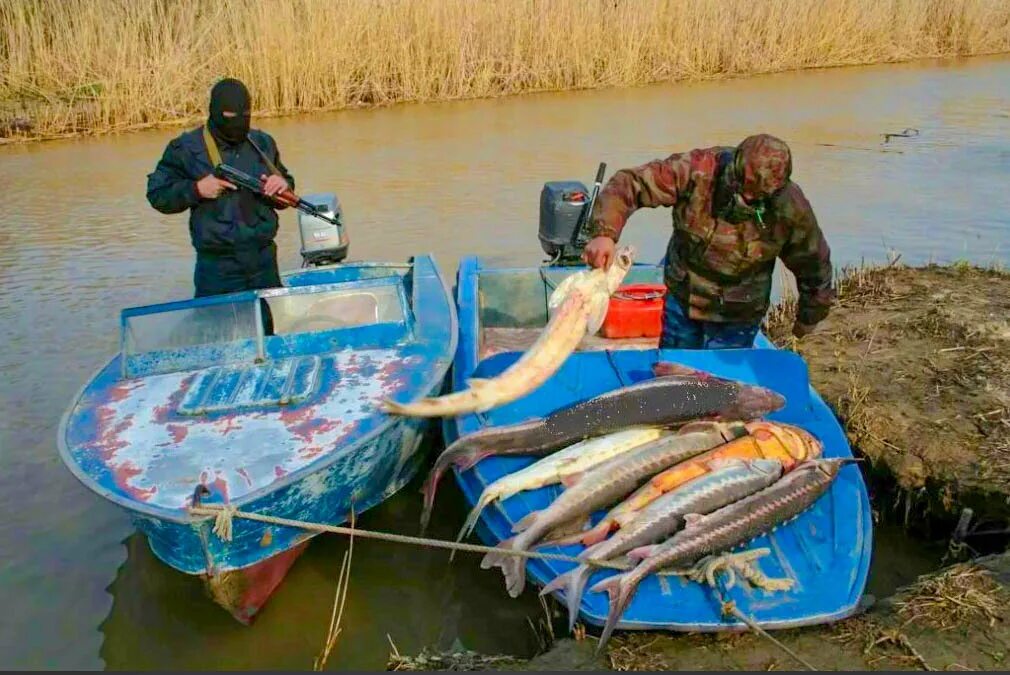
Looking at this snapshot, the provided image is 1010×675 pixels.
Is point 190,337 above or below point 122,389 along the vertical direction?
above

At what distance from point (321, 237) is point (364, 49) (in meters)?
10.4

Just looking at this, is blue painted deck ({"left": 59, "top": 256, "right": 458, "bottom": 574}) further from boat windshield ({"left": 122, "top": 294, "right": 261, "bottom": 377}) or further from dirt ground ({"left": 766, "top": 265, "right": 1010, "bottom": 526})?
dirt ground ({"left": 766, "top": 265, "right": 1010, "bottom": 526})

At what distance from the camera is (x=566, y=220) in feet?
22.1

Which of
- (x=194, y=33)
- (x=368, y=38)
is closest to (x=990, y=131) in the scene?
(x=368, y=38)

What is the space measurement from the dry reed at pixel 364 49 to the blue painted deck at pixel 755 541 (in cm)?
1150

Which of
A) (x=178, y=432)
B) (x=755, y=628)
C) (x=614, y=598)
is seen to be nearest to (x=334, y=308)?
(x=178, y=432)

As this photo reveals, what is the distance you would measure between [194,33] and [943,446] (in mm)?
14575

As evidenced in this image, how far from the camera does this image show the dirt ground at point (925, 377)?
14.3 feet

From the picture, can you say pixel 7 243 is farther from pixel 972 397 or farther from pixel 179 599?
pixel 972 397

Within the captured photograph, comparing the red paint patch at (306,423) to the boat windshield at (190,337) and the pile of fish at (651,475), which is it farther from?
the boat windshield at (190,337)

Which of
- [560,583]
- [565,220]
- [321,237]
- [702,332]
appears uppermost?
[565,220]

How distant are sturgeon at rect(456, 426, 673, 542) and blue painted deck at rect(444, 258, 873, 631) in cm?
5

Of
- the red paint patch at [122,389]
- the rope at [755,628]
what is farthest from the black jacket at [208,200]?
the rope at [755,628]

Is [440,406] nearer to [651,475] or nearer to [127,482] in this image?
[651,475]
